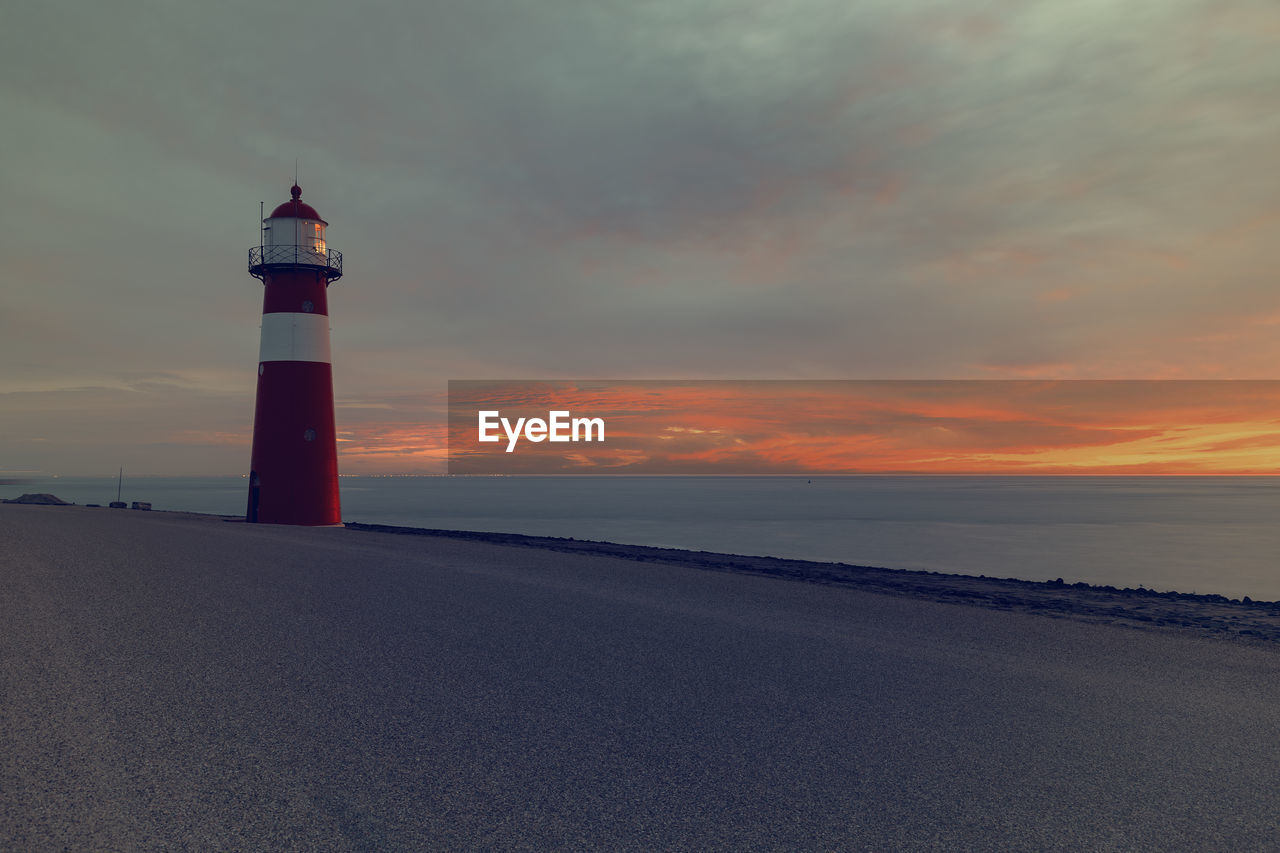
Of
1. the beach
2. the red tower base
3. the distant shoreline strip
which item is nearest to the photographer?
the beach

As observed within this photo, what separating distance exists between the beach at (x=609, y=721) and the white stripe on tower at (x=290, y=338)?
14.2m

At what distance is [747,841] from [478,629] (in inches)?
227

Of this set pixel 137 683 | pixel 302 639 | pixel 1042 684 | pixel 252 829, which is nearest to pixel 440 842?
pixel 252 829

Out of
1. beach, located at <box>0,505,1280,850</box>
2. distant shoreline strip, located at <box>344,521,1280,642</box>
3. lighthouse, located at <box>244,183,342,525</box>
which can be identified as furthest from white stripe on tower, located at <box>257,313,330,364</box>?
beach, located at <box>0,505,1280,850</box>

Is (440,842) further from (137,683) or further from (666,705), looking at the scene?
(137,683)

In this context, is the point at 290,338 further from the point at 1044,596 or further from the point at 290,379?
the point at 1044,596

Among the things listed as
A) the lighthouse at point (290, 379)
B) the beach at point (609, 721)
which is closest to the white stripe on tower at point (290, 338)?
the lighthouse at point (290, 379)

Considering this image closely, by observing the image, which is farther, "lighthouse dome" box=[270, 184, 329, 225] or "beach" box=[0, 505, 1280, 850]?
"lighthouse dome" box=[270, 184, 329, 225]

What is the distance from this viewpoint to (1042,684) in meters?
7.65

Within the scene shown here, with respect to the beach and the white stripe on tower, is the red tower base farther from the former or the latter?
the beach

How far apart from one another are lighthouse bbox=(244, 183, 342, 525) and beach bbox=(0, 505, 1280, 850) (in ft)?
44.5

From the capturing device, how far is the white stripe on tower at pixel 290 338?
2541cm

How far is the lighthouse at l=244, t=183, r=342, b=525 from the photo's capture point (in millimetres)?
Result: 25391

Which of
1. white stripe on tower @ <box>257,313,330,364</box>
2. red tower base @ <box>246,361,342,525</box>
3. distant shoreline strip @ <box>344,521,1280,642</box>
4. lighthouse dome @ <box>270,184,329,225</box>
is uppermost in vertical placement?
lighthouse dome @ <box>270,184,329,225</box>
